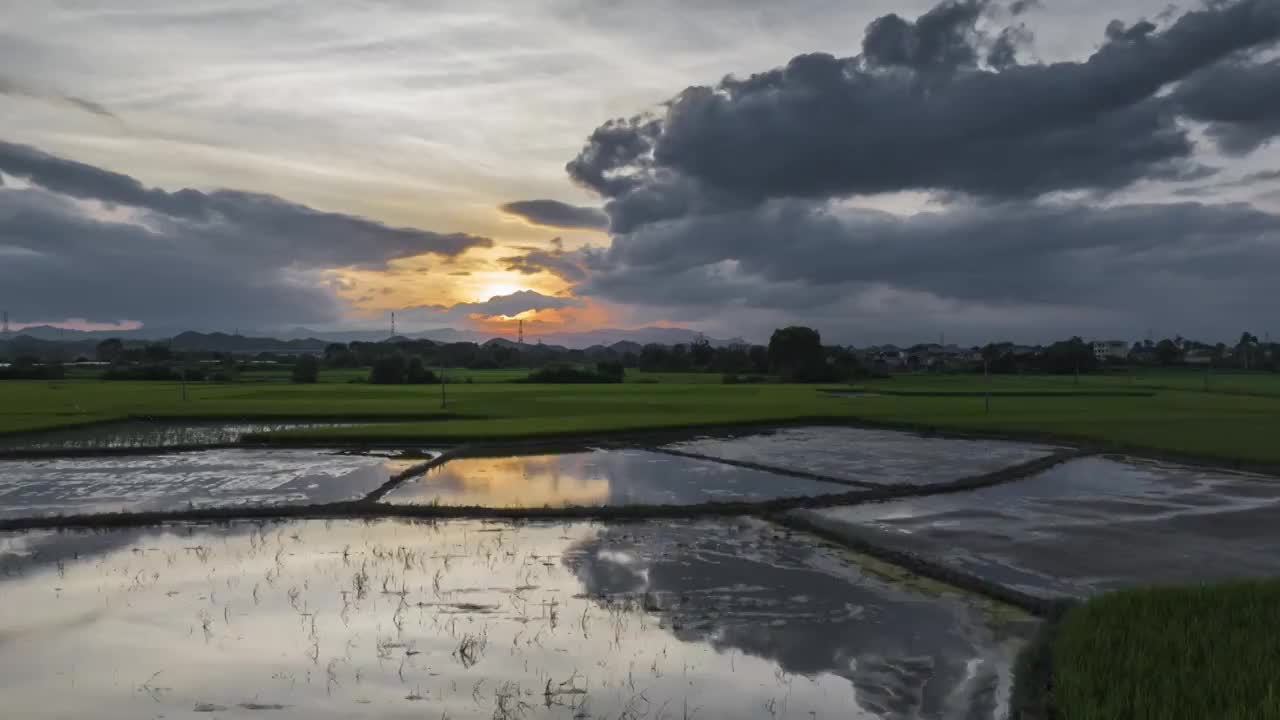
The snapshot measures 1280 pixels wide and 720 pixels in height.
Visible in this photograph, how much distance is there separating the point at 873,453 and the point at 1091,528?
9.82 metres

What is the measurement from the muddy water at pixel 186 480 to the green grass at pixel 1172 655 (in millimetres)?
13035

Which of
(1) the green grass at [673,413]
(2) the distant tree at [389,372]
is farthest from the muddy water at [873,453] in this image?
(2) the distant tree at [389,372]

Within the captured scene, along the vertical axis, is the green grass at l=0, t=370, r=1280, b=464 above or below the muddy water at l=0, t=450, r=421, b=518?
above

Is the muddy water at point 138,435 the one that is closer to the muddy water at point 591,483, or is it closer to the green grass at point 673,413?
the green grass at point 673,413

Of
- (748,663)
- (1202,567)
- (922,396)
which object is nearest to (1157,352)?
(922,396)

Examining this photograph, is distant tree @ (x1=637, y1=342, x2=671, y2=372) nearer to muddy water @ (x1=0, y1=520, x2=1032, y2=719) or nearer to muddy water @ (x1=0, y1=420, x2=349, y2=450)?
Result: muddy water @ (x1=0, y1=420, x2=349, y2=450)

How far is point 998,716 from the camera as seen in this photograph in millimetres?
5875

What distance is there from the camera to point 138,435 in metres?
25.6

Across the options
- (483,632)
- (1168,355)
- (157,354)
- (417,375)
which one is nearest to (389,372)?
(417,375)

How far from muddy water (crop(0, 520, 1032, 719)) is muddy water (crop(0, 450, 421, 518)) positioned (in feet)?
10.5

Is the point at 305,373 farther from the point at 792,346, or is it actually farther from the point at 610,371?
the point at 792,346

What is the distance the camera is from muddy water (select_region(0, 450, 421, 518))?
14.5 metres

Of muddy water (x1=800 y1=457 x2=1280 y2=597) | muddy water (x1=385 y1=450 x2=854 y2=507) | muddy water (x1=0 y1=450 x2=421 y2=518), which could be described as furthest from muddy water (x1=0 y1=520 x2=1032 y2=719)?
muddy water (x1=385 y1=450 x2=854 y2=507)

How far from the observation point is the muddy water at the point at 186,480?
14480 mm
